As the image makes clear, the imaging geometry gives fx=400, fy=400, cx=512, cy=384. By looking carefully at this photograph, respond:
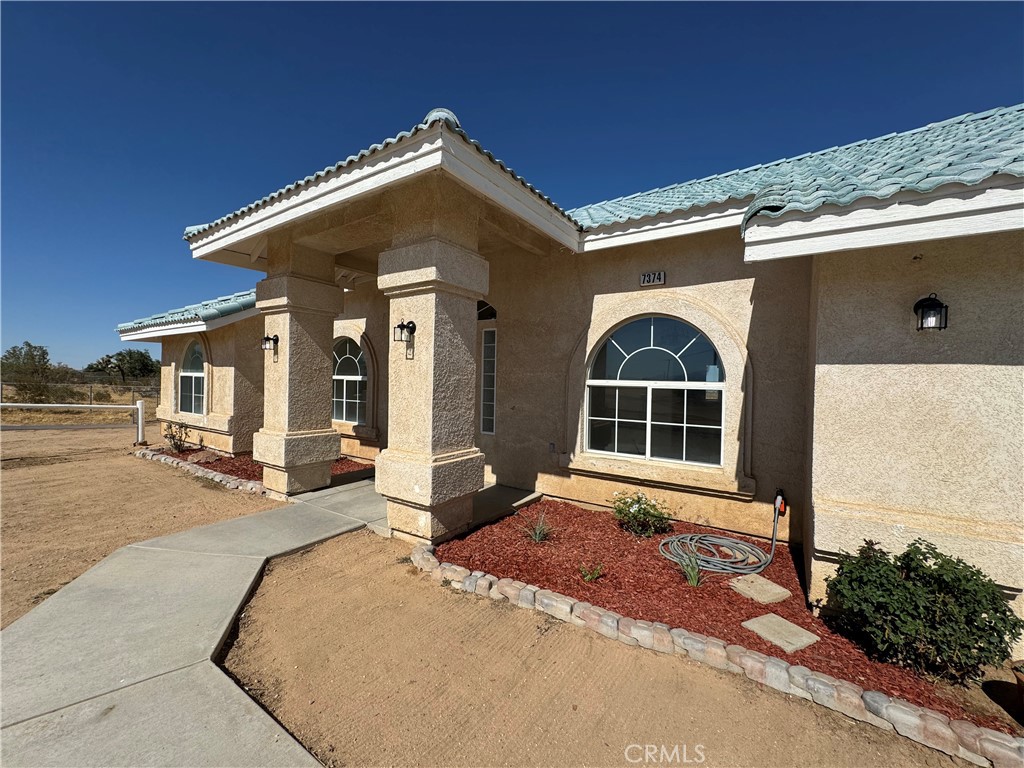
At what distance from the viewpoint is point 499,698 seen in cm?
281

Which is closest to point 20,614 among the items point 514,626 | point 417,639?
point 417,639

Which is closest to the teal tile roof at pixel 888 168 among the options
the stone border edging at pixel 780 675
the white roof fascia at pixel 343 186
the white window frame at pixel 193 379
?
the white roof fascia at pixel 343 186

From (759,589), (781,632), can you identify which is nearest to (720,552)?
(759,589)

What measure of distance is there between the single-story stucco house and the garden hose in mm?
443

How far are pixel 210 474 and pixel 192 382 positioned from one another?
207 inches

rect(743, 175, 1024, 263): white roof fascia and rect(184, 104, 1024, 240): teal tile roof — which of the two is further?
rect(184, 104, 1024, 240): teal tile roof

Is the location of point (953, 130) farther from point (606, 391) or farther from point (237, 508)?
point (237, 508)

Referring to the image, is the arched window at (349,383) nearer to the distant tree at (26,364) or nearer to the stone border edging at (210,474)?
the stone border edging at (210,474)

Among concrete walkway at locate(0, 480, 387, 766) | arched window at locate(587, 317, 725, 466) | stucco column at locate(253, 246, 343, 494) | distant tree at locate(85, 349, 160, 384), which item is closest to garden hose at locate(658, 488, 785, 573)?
arched window at locate(587, 317, 725, 466)

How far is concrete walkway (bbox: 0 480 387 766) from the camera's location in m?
2.22

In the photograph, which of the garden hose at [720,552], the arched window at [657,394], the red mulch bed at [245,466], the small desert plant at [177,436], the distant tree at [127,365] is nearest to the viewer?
the garden hose at [720,552]

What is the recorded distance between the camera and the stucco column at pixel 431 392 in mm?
4871

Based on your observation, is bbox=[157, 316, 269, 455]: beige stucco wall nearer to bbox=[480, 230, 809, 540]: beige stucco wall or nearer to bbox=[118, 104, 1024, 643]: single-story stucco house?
bbox=[118, 104, 1024, 643]: single-story stucco house

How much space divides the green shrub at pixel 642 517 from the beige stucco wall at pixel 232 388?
9422mm
